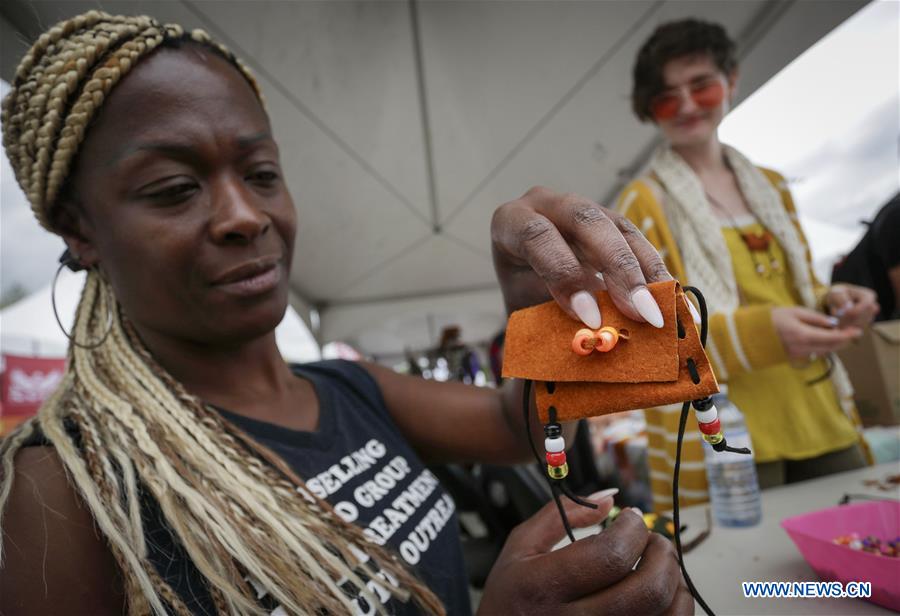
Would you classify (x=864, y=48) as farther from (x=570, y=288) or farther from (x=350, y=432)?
(x=350, y=432)

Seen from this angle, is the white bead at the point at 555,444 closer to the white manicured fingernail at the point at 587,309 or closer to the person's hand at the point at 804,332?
the white manicured fingernail at the point at 587,309

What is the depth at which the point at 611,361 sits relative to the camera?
0.38 meters

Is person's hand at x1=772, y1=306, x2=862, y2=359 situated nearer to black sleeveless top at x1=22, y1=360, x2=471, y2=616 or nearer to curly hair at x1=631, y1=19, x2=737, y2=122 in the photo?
curly hair at x1=631, y1=19, x2=737, y2=122

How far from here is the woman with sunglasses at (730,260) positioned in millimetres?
760

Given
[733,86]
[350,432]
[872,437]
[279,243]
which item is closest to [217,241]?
[279,243]

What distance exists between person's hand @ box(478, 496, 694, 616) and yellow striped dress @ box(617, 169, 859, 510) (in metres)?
0.43

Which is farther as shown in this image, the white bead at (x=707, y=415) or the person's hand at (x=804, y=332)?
the person's hand at (x=804, y=332)

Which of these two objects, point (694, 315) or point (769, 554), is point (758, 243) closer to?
point (769, 554)

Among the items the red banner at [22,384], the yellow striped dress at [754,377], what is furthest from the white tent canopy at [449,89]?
the red banner at [22,384]

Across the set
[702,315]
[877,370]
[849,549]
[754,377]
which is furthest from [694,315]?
[877,370]

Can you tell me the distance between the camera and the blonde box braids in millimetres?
484

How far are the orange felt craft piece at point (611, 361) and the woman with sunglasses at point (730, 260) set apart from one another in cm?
38

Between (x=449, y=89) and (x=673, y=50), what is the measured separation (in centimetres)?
72

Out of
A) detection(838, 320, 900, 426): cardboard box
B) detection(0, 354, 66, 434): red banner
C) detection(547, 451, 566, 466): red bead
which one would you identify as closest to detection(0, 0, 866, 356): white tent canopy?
detection(547, 451, 566, 466): red bead
